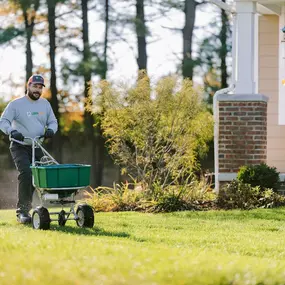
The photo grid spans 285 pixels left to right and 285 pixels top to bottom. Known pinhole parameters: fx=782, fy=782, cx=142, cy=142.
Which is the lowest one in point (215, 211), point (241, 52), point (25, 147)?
point (215, 211)

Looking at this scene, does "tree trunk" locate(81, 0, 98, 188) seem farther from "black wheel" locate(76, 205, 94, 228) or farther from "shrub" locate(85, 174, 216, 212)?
"black wheel" locate(76, 205, 94, 228)

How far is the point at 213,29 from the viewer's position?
69.8 feet

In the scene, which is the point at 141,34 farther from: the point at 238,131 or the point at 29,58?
the point at 238,131

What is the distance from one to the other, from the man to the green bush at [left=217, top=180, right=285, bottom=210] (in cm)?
371

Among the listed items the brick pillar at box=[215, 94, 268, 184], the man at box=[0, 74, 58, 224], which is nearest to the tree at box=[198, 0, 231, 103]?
the brick pillar at box=[215, 94, 268, 184]

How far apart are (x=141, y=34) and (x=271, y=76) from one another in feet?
21.3

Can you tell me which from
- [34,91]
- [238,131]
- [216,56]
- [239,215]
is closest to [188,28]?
[216,56]

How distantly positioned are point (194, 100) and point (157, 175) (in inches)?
56.8

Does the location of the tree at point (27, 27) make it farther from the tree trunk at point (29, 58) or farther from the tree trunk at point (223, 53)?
the tree trunk at point (223, 53)

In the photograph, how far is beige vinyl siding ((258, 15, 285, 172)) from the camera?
15.2 m

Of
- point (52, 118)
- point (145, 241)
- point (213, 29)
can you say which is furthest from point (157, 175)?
point (213, 29)

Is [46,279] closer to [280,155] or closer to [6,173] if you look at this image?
[280,155]

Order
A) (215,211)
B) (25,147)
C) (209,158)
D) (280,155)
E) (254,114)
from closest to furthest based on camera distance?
(25,147) → (215,211) → (254,114) → (280,155) → (209,158)

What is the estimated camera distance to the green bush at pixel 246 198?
12.3m
